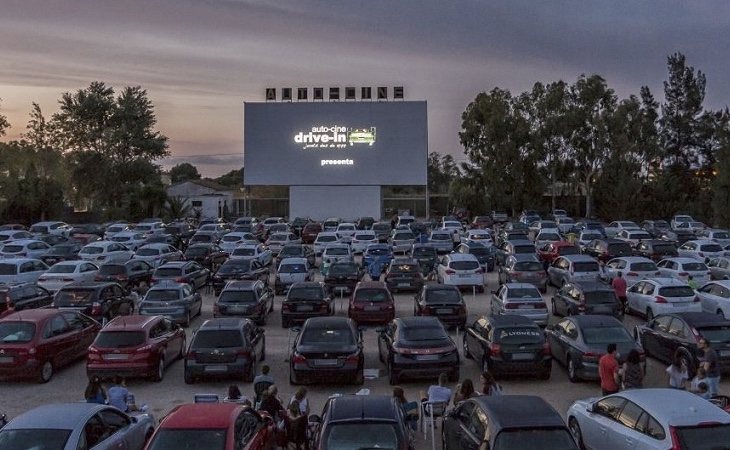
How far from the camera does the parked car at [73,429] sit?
30.6 feet

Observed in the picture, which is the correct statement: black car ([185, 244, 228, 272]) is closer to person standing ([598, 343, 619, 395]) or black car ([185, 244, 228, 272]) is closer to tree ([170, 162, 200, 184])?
person standing ([598, 343, 619, 395])

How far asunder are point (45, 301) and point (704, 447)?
2043 cm

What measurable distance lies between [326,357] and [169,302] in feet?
24.8

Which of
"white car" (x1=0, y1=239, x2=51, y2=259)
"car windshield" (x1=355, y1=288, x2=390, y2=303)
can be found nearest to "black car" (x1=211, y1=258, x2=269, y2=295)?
"car windshield" (x1=355, y1=288, x2=390, y2=303)

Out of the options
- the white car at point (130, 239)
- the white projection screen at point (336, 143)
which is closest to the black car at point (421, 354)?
the white car at point (130, 239)

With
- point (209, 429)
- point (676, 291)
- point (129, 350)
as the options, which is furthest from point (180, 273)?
point (209, 429)

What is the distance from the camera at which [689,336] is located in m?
16.4

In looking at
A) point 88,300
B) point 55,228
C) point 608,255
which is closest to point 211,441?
point 88,300

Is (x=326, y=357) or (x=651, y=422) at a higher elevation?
(x=651, y=422)

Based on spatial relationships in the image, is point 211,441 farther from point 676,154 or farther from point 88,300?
point 676,154

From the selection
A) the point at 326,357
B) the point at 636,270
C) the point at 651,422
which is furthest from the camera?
the point at 636,270

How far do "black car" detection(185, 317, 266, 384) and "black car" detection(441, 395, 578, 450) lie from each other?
6.34 metres

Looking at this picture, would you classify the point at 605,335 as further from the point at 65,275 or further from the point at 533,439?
the point at 65,275

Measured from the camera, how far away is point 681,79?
83.3 metres
